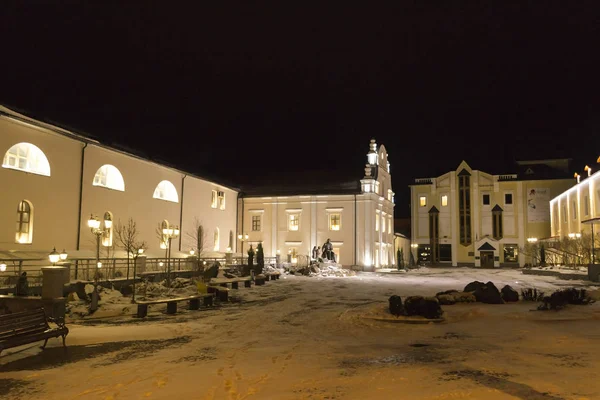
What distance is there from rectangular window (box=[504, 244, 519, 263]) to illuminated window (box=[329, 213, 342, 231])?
29.4 metres

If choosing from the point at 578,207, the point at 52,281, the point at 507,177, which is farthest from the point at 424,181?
the point at 52,281

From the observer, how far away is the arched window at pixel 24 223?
2367 cm

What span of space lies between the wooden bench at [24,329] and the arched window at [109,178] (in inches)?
803

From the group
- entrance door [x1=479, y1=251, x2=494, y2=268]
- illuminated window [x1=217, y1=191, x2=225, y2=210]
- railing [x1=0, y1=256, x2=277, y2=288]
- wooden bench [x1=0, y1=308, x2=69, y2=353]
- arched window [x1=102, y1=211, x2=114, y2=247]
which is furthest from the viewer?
entrance door [x1=479, y1=251, x2=494, y2=268]

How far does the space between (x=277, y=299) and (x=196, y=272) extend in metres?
8.53

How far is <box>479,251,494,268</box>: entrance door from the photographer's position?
217 ft

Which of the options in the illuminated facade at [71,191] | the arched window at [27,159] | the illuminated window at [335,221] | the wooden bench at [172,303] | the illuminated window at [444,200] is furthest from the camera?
the illuminated window at [444,200]

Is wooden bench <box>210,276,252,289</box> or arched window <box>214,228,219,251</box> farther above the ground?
arched window <box>214,228,219,251</box>

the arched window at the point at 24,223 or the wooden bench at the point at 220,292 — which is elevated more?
the arched window at the point at 24,223

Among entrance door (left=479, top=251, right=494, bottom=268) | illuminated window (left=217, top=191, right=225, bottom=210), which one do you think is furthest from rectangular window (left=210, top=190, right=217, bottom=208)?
entrance door (left=479, top=251, right=494, bottom=268)

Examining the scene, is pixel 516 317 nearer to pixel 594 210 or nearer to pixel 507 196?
pixel 594 210

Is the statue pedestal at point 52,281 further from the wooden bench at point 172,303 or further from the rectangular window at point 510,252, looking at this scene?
the rectangular window at point 510,252

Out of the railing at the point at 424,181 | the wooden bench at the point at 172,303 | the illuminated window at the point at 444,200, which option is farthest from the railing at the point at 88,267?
the illuminated window at the point at 444,200

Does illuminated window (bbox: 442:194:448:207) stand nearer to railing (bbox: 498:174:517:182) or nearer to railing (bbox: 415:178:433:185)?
railing (bbox: 415:178:433:185)
